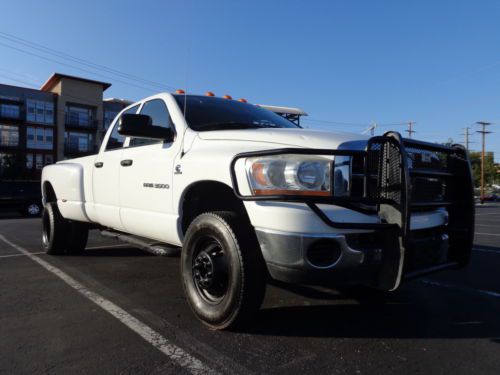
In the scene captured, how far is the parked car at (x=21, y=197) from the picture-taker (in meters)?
16.7

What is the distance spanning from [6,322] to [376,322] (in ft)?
9.41

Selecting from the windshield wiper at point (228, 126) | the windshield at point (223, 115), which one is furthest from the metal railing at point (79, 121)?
the windshield wiper at point (228, 126)

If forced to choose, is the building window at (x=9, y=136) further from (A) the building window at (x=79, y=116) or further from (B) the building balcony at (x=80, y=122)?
(A) the building window at (x=79, y=116)

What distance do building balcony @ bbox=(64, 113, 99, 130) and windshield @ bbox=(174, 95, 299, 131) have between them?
49076 millimetres

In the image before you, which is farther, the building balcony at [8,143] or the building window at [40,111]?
the building window at [40,111]

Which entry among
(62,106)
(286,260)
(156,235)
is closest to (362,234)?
(286,260)

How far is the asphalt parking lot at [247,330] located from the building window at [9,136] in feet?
154

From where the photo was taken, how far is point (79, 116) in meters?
49.8

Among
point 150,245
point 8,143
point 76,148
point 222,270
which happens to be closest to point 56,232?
point 150,245

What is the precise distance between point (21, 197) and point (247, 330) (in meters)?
16.6

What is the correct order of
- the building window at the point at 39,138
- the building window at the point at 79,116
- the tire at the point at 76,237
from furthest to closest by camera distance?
the building window at the point at 79,116, the building window at the point at 39,138, the tire at the point at 76,237

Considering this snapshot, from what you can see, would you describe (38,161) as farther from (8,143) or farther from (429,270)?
(429,270)

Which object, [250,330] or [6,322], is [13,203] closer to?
[6,322]

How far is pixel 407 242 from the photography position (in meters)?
2.59
